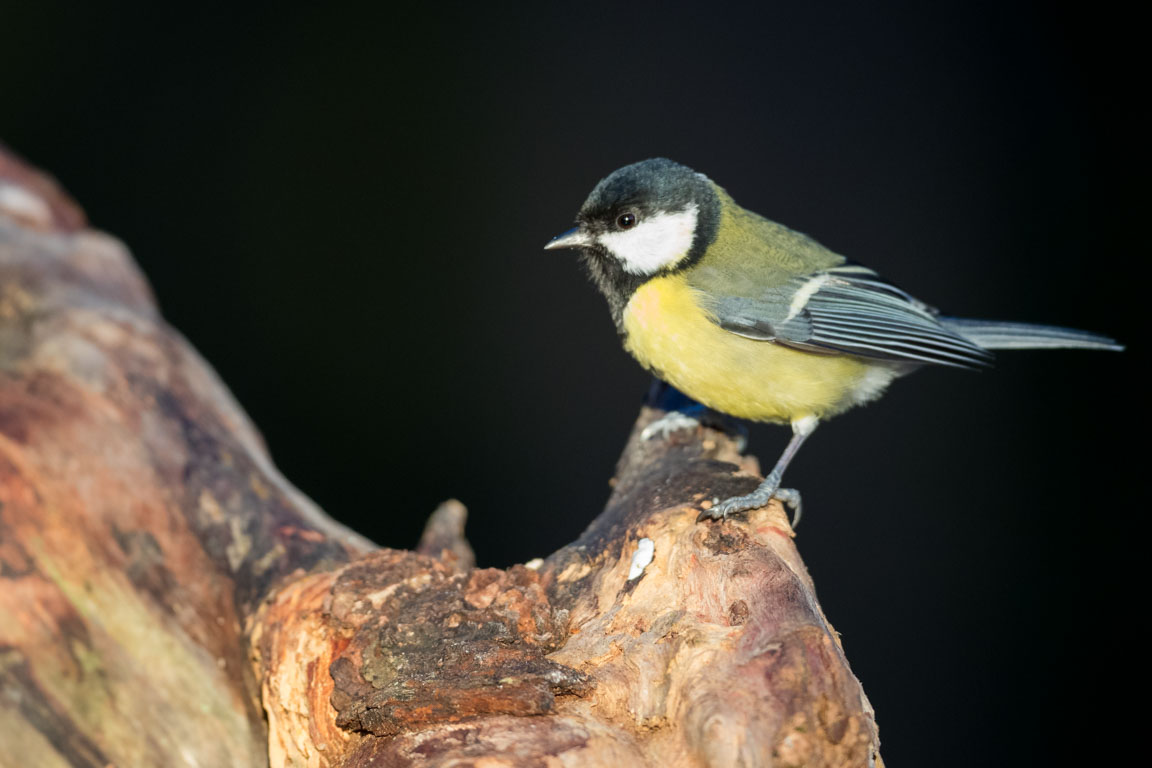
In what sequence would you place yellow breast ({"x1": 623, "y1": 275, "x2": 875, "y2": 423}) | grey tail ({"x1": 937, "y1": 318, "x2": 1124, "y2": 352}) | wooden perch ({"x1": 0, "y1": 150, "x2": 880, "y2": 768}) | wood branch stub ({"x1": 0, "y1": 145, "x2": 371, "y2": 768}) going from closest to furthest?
wooden perch ({"x1": 0, "y1": 150, "x2": 880, "y2": 768}) → wood branch stub ({"x1": 0, "y1": 145, "x2": 371, "y2": 768}) → yellow breast ({"x1": 623, "y1": 275, "x2": 875, "y2": 423}) → grey tail ({"x1": 937, "y1": 318, "x2": 1124, "y2": 352})

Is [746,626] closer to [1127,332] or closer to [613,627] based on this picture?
[613,627]

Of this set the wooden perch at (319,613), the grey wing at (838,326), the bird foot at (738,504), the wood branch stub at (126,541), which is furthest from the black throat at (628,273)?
the wood branch stub at (126,541)

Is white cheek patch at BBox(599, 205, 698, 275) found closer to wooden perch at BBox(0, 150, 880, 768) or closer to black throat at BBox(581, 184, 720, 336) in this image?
black throat at BBox(581, 184, 720, 336)

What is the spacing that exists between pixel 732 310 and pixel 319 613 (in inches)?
36.5

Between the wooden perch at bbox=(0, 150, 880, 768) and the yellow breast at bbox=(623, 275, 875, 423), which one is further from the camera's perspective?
the yellow breast at bbox=(623, 275, 875, 423)

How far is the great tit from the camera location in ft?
6.30

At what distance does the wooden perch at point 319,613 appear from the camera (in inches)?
46.4

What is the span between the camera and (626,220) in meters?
1.97

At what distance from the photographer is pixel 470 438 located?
12.4 feet

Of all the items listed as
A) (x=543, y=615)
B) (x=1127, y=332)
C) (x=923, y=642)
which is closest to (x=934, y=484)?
(x=923, y=642)

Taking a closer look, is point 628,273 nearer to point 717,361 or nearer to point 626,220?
point 626,220

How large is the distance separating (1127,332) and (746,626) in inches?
99.5

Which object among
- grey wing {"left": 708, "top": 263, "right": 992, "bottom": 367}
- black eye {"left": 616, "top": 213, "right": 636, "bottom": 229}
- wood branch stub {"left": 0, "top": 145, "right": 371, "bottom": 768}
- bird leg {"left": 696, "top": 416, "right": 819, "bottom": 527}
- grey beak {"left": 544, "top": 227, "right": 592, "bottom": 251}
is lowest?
wood branch stub {"left": 0, "top": 145, "right": 371, "bottom": 768}

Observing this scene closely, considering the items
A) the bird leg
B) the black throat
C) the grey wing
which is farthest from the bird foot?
Answer: the black throat
